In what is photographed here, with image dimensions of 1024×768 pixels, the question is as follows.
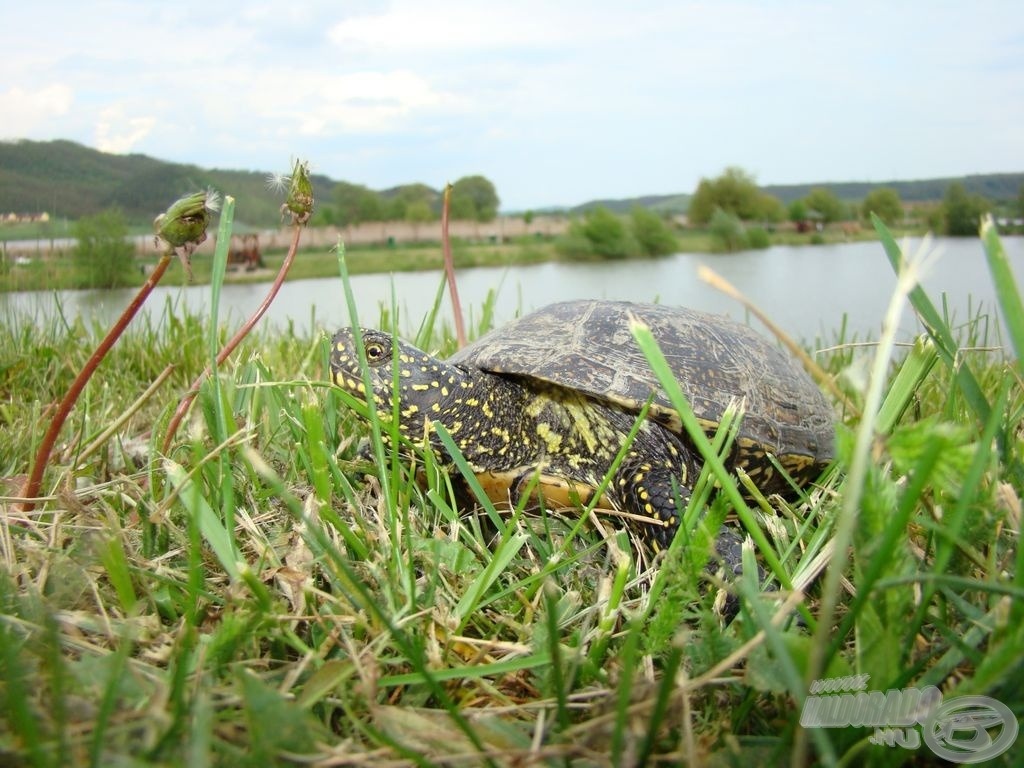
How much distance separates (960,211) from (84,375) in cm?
597

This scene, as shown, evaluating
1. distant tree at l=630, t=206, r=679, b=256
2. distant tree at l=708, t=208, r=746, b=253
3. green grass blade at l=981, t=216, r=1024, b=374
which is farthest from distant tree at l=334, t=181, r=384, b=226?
green grass blade at l=981, t=216, r=1024, b=374

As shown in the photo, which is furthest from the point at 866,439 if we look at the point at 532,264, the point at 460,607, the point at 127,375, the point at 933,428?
the point at 532,264

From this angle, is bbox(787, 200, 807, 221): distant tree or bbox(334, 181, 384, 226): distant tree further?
bbox(787, 200, 807, 221): distant tree

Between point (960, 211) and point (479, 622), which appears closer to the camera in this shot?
point (479, 622)

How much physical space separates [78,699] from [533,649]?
1.12 feet

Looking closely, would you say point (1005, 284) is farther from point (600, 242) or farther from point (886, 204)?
point (886, 204)

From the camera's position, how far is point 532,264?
225 inches

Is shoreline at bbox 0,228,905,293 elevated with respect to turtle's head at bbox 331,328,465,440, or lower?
elevated

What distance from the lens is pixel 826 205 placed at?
721 centimetres

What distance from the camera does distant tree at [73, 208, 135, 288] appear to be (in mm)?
2152

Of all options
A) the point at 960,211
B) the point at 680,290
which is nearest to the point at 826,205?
the point at 960,211

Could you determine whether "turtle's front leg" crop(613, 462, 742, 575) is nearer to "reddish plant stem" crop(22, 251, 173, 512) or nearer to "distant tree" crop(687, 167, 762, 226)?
"reddish plant stem" crop(22, 251, 173, 512)

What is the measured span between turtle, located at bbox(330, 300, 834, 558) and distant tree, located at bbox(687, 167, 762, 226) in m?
6.60

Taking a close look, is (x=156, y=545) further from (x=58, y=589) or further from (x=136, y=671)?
(x=136, y=671)
